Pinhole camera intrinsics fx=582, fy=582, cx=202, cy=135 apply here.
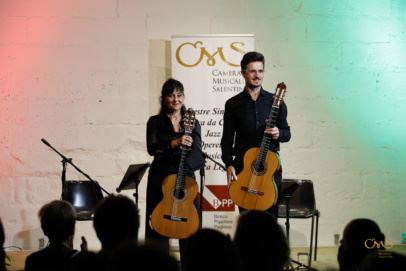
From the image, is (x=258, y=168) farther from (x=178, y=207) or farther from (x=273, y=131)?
(x=178, y=207)

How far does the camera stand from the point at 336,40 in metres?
6.04

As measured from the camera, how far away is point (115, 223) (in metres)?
2.63

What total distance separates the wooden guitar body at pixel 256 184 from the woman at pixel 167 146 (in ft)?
1.31

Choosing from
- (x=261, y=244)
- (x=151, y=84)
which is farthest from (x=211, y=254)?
(x=151, y=84)

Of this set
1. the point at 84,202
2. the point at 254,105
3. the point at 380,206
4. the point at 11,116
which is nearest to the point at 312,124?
the point at 380,206

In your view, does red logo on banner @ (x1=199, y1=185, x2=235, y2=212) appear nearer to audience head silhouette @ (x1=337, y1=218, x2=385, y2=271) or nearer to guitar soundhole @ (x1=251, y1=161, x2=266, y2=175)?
guitar soundhole @ (x1=251, y1=161, x2=266, y2=175)

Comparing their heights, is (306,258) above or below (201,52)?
below

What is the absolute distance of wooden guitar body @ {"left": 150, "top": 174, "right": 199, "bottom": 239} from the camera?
4164 mm

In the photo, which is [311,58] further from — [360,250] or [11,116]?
[360,250]

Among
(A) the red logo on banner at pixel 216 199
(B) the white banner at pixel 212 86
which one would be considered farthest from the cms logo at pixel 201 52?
(A) the red logo on banner at pixel 216 199

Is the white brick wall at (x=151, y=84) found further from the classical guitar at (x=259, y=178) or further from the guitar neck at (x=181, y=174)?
the classical guitar at (x=259, y=178)

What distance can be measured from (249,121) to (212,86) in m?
1.53

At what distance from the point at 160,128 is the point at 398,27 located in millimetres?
3155

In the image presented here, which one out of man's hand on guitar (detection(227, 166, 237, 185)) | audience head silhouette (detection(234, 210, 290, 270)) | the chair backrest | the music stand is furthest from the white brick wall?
audience head silhouette (detection(234, 210, 290, 270))
